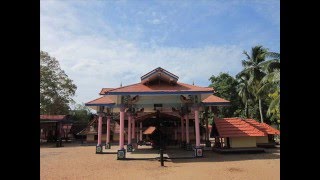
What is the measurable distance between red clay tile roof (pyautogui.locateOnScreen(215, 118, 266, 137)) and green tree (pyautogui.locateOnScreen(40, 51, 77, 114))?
1197 inches

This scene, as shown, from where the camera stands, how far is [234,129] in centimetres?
2322

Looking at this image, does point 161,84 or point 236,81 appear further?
point 236,81

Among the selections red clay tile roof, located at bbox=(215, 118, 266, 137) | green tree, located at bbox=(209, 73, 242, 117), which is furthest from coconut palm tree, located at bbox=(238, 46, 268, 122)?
red clay tile roof, located at bbox=(215, 118, 266, 137)

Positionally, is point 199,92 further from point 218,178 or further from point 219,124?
point 218,178

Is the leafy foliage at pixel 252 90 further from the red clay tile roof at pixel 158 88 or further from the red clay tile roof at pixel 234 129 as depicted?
the red clay tile roof at pixel 158 88

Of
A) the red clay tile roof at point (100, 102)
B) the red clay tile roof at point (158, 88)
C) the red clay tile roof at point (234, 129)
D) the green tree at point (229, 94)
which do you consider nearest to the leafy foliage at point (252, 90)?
the green tree at point (229, 94)

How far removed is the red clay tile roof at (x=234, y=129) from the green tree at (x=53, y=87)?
3041cm

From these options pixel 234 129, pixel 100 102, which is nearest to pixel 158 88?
pixel 100 102

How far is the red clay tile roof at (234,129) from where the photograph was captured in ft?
73.9
